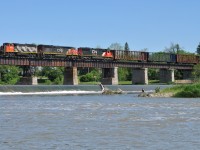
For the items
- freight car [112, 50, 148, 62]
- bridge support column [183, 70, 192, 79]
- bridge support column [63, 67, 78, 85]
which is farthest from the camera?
bridge support column [183, 70, 192, 79]

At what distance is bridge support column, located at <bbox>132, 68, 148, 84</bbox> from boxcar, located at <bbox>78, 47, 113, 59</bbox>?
14.9m

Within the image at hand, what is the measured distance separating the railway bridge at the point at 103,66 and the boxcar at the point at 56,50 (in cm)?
145

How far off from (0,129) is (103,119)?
9259 mm

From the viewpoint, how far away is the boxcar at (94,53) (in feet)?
441

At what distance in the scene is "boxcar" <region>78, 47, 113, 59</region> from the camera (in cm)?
13446

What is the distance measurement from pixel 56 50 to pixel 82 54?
10.8m

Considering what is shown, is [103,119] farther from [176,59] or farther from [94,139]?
[176,59]

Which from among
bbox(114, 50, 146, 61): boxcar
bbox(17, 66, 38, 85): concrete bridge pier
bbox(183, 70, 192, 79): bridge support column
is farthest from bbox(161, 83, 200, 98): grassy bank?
bbox(183, 70, 192, 79): bridge support column

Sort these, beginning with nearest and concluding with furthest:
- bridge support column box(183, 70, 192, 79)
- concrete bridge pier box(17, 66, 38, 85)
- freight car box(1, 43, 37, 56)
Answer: freight car box(1, 43, 37, 56), concrete bridge pier box(17, 66, 38, 85), bridge support column box(183, 70, 192, 79)

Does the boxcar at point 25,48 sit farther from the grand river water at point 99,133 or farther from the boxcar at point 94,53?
the grand river water at point 99,133

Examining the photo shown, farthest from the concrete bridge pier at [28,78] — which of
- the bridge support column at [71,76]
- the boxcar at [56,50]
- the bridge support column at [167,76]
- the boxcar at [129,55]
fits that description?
the bridge support column at [167,76]

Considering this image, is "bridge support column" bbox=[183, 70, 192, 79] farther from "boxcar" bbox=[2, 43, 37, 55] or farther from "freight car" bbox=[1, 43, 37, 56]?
"freight car" bbox=[1, 43, 37, 56]

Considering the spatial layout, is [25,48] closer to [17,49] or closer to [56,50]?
[17,49]

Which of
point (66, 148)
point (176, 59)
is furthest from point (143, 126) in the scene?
point (176, 59)
